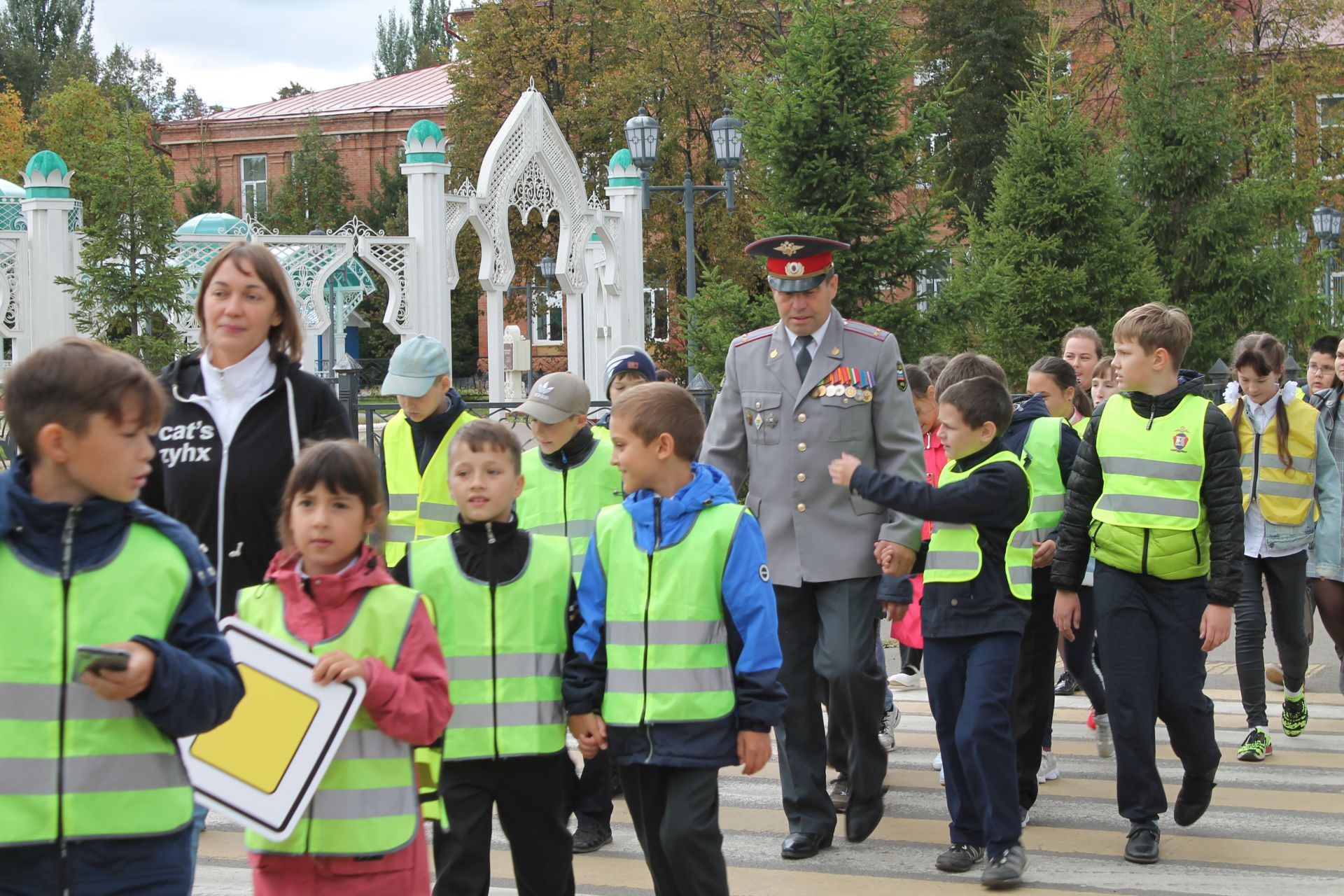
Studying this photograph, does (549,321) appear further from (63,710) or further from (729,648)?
(63,710)

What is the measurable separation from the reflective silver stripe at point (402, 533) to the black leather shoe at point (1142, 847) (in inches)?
126

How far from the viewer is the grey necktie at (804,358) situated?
19.2 feet

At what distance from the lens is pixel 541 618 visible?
167 inches

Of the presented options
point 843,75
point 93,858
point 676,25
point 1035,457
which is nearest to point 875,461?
point 1035,457

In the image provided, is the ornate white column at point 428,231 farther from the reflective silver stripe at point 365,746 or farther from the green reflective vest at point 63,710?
the green reflective vest at point 63,710

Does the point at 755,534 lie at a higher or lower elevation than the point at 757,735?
higher

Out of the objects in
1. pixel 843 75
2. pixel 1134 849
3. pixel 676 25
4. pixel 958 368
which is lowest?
pixel 1134 849

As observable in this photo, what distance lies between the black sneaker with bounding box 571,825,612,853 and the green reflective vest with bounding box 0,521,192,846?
10.5 ft

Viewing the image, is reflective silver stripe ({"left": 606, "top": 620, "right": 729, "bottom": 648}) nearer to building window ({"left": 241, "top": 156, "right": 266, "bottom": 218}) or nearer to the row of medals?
the row of medals

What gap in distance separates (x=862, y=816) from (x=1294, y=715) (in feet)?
10.1

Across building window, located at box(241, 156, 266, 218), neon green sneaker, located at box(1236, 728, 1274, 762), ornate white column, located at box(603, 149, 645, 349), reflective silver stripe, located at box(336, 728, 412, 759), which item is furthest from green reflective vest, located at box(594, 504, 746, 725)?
building window, located at box(241, 156, 266, 218)

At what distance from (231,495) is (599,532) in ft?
3.47

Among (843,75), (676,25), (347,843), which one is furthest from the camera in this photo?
(676,25)

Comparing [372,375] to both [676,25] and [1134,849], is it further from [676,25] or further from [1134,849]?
[1134,849]
